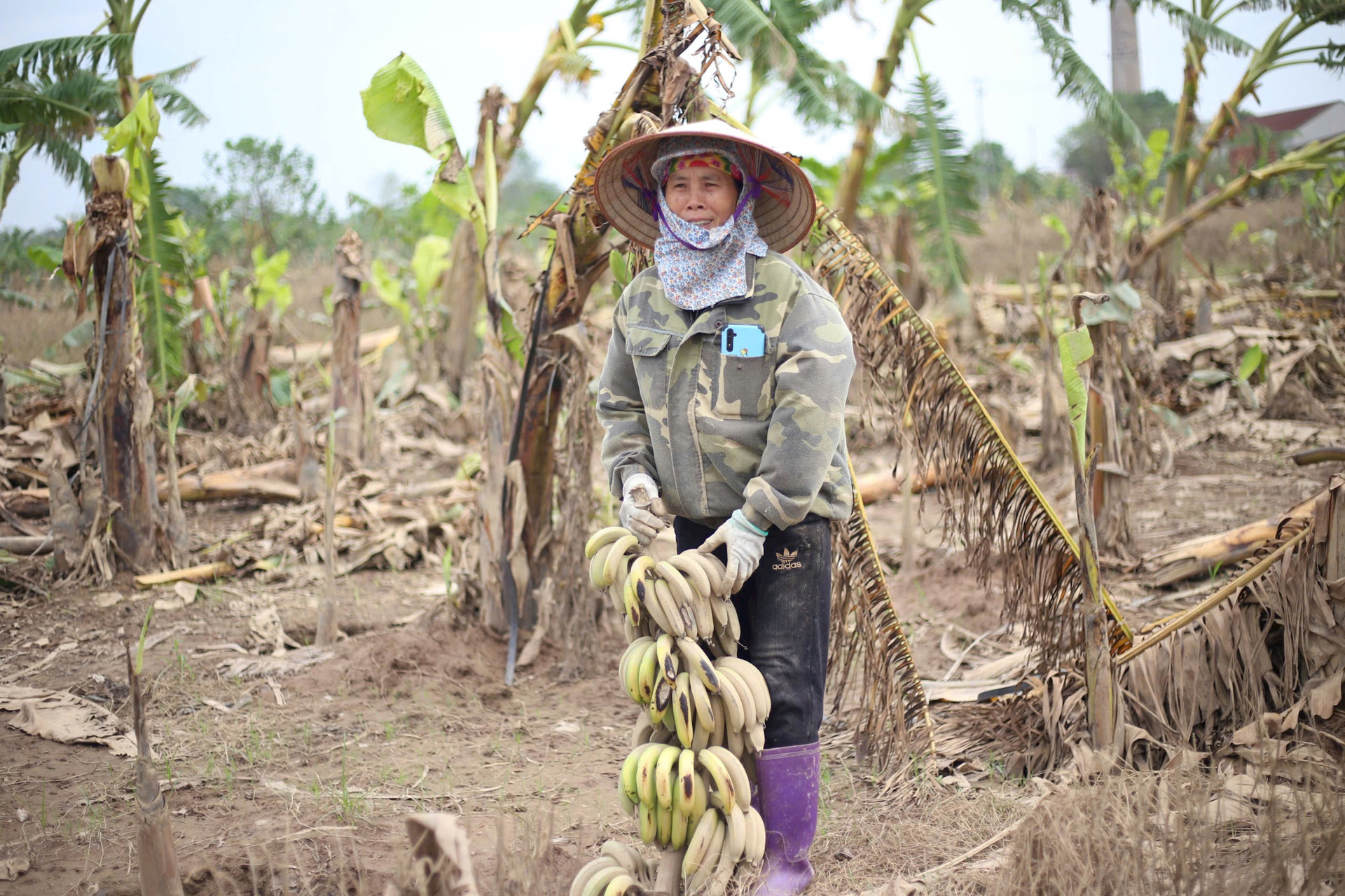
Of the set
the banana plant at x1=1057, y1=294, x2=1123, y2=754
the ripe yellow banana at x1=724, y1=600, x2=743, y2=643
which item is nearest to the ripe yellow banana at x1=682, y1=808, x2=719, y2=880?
the ripe yellow banana at x1=724, y1=600, x2=743, y2=643

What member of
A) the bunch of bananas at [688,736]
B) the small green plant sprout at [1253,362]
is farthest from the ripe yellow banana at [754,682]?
the small green plant sprout at [1253,362]

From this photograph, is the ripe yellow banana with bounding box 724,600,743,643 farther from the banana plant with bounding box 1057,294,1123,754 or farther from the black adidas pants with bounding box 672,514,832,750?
the banana plant with bounding box 1057,294,1123,754

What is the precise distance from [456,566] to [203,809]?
117 inches

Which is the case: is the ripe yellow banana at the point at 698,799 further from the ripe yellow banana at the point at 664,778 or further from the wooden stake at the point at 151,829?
the wooden stake at the point at 151,829

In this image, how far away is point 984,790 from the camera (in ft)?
10.1

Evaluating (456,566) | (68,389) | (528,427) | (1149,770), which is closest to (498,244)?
(528,427)

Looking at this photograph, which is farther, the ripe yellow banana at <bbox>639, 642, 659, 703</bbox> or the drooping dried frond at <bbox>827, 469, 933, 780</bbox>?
the drooping dried frond at <bbox>827, 469, 933, 780</bbox>

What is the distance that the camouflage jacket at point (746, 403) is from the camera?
7.77 ft

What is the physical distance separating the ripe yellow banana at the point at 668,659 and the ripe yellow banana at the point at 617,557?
0.20m

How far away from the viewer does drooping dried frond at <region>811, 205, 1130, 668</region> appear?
128 inches

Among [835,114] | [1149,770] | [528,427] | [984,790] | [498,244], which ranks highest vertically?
[835,114]

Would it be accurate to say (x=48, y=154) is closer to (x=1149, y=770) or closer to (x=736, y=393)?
(x=736, y=393)

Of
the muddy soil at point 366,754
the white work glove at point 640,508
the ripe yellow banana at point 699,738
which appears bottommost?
the muddy soil at point 366,754

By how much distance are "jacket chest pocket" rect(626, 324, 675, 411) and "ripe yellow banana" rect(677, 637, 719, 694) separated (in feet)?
2.13
